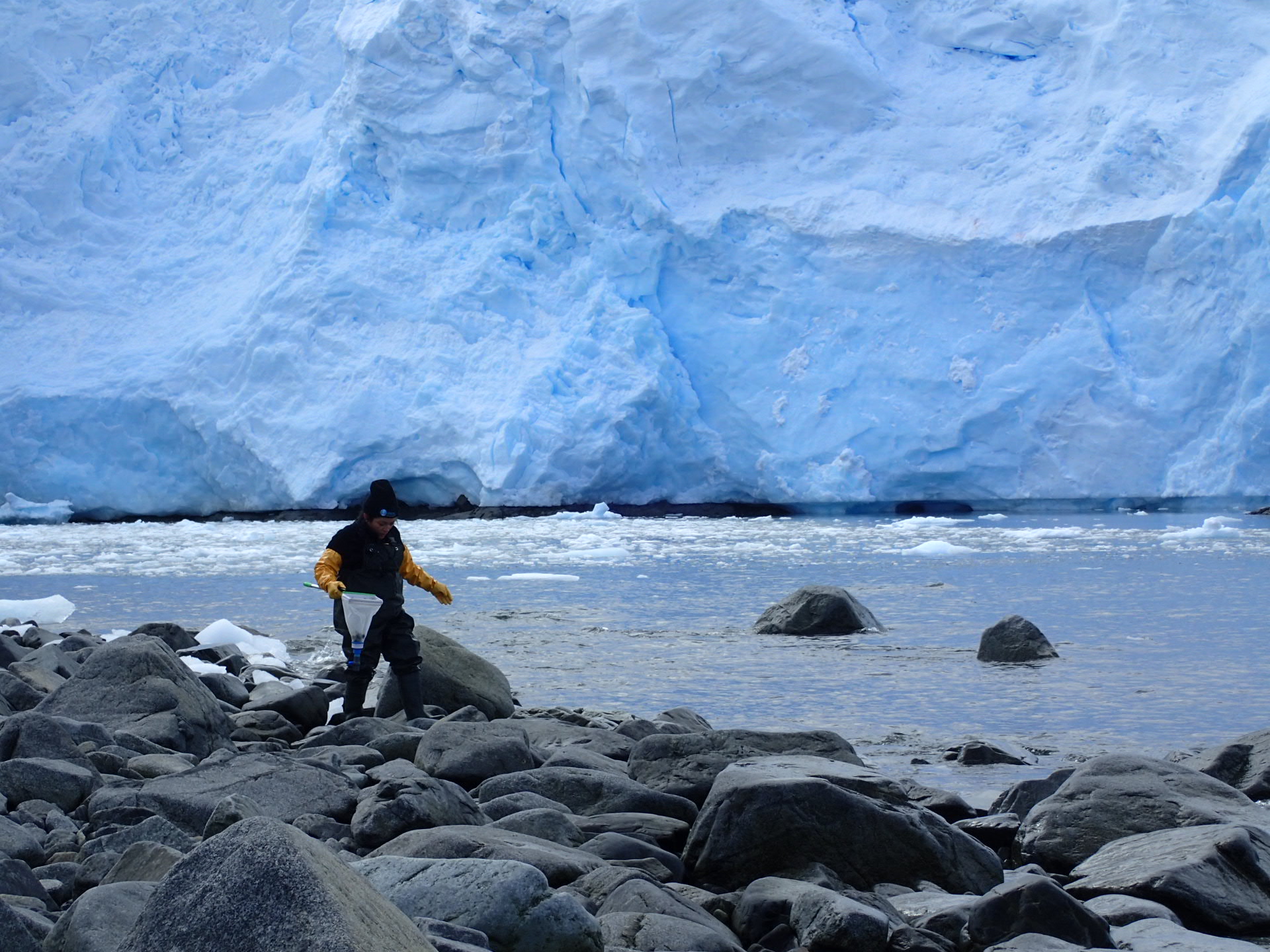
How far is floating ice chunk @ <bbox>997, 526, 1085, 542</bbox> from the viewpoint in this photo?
12742 mm

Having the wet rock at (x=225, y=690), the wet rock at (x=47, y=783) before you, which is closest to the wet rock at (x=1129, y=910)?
the wet rock at (x=47, y=783)

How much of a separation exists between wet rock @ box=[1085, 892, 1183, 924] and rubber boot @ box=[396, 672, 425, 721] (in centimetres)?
230

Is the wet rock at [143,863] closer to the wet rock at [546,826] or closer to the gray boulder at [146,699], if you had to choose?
the wet rock at [546,826]

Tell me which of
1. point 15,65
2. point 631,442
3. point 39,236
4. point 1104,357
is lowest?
point 631,442

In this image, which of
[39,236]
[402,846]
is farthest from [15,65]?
[402,846]

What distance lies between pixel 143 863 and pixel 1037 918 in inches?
53.9

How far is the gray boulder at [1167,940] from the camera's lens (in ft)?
6.66

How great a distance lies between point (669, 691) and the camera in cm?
517

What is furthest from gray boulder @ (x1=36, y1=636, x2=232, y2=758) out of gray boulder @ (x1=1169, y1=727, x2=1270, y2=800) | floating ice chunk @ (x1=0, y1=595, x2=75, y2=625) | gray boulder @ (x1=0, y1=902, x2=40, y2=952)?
floating ice chunk @ (x1=0, y1=595, x2=75, y2=625)

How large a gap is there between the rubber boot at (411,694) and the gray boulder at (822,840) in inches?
65.5

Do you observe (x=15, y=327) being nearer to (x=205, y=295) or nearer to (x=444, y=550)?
(x=205, y=295)

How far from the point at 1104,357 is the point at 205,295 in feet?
39.6

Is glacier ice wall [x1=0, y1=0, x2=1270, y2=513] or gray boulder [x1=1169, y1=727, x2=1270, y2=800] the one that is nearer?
gray boulder [x1=1169, y1=727, x2=1270, y2=800]

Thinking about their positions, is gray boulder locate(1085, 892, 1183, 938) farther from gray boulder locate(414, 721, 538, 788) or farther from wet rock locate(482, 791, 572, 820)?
gray boulder locate(414, 721, 538, 788)
